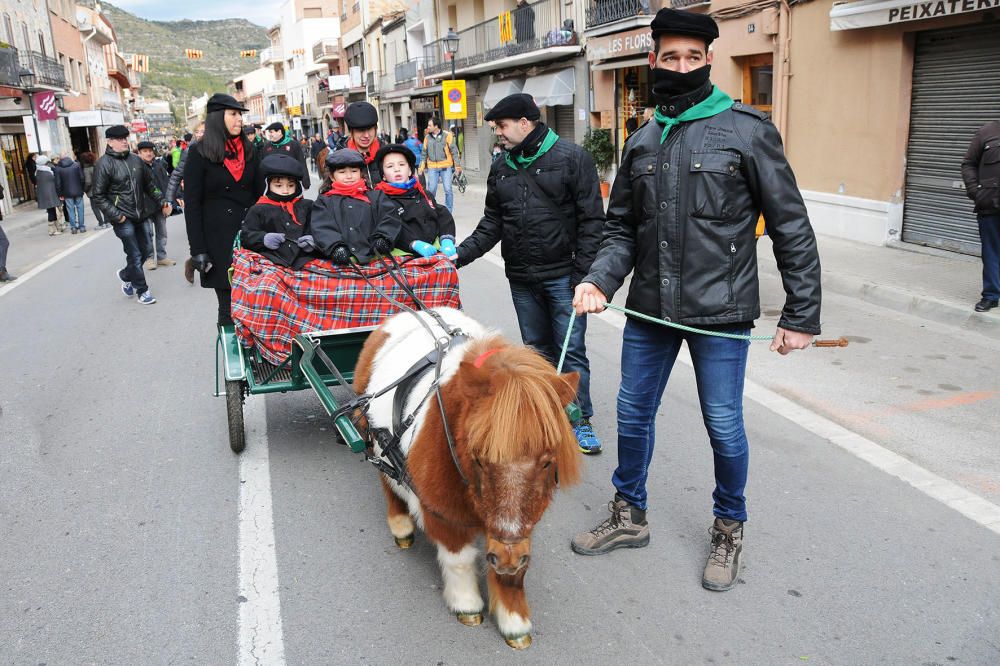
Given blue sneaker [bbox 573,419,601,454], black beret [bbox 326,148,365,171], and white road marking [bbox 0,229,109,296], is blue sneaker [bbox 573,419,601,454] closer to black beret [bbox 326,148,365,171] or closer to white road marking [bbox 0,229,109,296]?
black beret [bbox 326,148,365,171]

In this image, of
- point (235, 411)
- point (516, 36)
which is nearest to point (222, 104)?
point (235, 411)

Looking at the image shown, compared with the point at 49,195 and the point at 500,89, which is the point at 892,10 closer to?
the point at 49,195

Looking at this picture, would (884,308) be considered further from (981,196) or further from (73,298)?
(73,298)

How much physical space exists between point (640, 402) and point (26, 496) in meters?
3.49

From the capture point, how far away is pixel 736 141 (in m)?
3.02

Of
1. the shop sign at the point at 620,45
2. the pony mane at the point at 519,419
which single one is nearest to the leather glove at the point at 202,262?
the pony mane at the point at 519,419

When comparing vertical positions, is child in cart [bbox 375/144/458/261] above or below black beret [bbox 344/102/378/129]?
below

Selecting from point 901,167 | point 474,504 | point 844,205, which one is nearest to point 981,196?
point 901,167

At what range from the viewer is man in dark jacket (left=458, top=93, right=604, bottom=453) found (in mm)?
4508

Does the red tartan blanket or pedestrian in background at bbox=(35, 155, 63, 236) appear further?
pedestrian in background at bbox=(35, 155, 63, 236)

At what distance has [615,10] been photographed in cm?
1930

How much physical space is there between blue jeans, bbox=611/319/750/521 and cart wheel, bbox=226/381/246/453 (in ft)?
7.89

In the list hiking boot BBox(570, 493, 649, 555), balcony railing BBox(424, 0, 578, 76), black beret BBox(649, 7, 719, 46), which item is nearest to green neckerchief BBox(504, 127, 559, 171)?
black beret BBox(649, 7, 719, 46)

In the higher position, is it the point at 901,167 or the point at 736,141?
the point at 736,141
